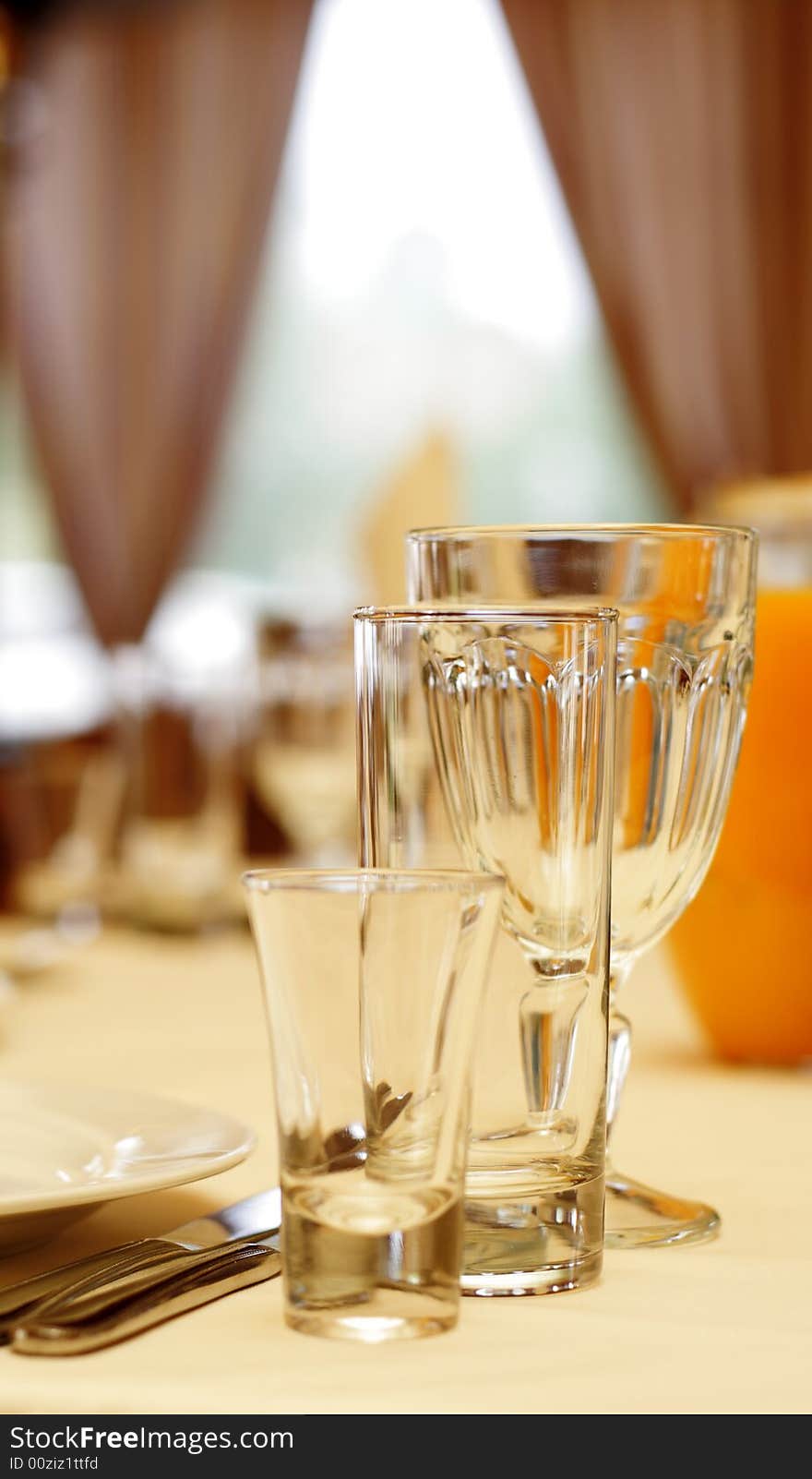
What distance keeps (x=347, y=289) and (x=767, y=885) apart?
4.22m

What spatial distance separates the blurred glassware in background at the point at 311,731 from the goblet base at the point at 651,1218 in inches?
30.1

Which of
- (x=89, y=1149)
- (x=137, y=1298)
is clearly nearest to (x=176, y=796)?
(x=89, y=1149)

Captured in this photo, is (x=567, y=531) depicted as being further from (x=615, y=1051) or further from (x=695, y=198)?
(x=695, y=198)

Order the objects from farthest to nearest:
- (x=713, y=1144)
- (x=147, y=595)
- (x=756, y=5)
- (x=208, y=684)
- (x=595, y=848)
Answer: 1. (x=147, y=595)
2. (x=756, y=5)
3. (x=208, y=684)
4. (x=713, y=1144)
5. (x=595, y=848)

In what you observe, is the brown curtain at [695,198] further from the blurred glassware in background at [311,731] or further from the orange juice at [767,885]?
the orange juice at [767,885]

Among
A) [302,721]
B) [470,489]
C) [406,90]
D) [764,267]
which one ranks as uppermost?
[406,90]

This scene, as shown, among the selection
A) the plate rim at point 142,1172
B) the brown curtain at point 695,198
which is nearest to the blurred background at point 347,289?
the brown curtain at point 695,198

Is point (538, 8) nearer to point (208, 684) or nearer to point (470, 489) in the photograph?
point (470, 489)

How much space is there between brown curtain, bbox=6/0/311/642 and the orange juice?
427 centimetres

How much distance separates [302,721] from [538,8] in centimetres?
370

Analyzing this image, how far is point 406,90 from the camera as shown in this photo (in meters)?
4.51

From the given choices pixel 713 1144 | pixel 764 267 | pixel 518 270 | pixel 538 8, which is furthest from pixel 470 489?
pixel 713 1144

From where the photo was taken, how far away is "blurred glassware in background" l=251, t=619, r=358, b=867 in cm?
127

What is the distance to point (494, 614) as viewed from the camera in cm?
42
